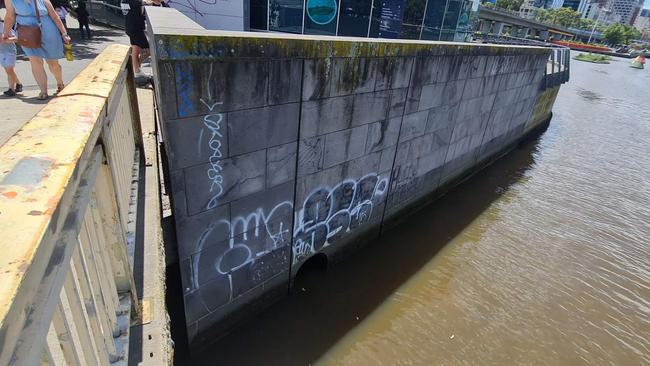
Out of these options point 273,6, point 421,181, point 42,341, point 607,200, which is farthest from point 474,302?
point 273,6

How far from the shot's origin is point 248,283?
5.02 metres

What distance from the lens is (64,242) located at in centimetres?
101

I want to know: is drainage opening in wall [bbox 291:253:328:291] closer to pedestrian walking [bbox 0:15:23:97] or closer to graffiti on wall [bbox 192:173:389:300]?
graffiti on wall [bbox 192:173:389:300]

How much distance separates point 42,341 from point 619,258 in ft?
32.6

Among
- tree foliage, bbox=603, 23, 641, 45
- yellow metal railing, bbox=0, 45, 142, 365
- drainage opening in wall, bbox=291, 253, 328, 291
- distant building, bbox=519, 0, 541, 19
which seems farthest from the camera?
distant building, bbox=519, 0, 541, 19

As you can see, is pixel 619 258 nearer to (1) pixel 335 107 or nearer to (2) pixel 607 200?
(2) pixel 607 200

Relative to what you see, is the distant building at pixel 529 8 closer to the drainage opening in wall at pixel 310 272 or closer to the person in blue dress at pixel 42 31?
the drainage opening in wall at pixel 310 272

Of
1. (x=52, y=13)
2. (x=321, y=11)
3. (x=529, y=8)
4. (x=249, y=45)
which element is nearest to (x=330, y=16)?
(x=321, y=11)

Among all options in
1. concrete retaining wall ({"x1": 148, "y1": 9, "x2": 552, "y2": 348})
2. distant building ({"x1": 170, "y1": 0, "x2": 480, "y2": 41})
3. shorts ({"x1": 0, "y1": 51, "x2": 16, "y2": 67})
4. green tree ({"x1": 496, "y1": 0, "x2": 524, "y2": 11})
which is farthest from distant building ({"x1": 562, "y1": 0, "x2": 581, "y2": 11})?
shorts ({"x1": 0, "y1": 51, "x2": 16, "y2": 67})

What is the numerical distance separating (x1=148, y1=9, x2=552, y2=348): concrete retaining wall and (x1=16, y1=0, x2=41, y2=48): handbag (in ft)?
5.91

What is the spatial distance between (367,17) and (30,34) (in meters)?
10.5

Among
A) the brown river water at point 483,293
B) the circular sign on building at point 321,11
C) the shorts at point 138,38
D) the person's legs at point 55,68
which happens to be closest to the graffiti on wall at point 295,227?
the brown river water at point 483,293

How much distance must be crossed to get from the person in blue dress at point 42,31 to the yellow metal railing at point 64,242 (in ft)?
13.1

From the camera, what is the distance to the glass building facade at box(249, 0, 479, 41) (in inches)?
433
